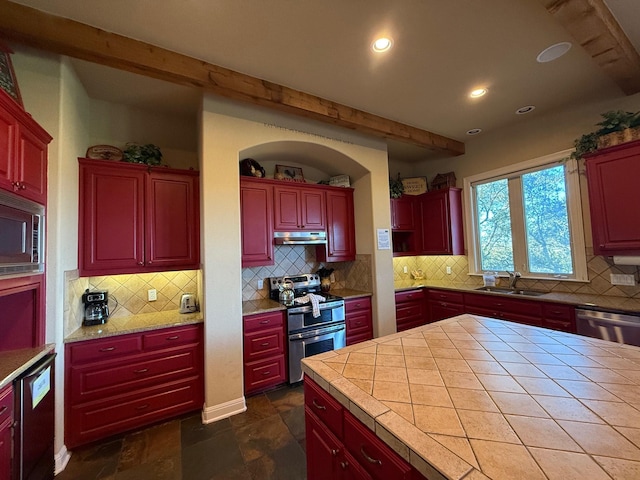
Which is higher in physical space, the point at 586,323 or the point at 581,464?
the point at 581,464

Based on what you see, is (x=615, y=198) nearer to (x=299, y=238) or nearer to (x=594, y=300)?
(x=594, y=300)

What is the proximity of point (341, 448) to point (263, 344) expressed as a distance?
5.68 ft

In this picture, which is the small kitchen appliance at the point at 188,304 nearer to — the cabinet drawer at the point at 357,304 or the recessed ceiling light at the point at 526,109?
the cabinet drawer at the point at 357,304

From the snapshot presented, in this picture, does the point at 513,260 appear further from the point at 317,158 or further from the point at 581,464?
the point at 581,464

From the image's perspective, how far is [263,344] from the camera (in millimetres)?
2707

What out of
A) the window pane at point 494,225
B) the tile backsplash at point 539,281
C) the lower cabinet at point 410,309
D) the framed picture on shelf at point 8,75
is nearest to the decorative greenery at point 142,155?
the framed picture on shelf at point 8,75

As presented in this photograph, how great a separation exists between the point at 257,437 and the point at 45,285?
187 cm

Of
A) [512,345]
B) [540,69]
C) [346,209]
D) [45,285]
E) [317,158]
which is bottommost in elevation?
[512,345]

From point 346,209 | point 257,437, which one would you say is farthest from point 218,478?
point 346,209

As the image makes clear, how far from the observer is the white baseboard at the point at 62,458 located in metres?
1.81

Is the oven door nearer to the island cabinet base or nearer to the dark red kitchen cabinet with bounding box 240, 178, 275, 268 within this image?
the dark red kitchen cabinet with bounding box 240, 178, 275, 268

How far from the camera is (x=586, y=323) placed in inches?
98.0

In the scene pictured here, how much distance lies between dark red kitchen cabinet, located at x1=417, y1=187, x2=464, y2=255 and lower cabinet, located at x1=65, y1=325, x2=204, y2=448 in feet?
11.4

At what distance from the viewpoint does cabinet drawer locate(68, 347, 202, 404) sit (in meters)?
2.00
